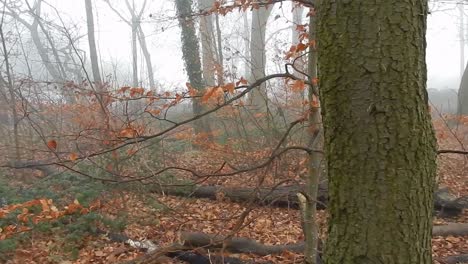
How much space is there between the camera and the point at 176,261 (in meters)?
4.54

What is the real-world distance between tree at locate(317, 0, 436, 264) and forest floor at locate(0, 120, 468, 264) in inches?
93.6

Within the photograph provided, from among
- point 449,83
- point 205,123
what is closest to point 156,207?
point 205,123

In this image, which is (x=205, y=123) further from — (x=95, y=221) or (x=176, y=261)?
(x=176, y=261)

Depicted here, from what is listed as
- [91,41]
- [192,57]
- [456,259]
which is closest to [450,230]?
[456,259]

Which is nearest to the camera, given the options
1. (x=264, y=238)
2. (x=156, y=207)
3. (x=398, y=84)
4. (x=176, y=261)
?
(x=398, y=84)

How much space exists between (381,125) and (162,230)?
4404 mm

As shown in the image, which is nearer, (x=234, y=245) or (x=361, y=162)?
→ (x=361, y=162)

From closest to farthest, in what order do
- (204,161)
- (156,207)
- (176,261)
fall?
(176,261), (156,207), (204,161)

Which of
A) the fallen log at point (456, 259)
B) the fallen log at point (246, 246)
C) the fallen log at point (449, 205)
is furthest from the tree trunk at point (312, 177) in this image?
the fallen log at point (449, 205)

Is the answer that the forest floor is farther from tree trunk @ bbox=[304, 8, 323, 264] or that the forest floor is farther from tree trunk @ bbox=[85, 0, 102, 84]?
tree trunk @ bbox=[85, 0, 102, 84]

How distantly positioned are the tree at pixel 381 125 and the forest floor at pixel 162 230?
7.80 feet

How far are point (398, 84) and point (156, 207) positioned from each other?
16.4 ft

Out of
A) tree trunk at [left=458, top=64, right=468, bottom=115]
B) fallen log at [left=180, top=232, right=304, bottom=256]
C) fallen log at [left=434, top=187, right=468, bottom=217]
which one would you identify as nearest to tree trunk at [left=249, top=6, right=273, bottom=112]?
fallen log at [left=180, top=232, right=304, bottom=256]

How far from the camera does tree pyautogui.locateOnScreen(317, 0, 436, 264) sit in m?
1.44
